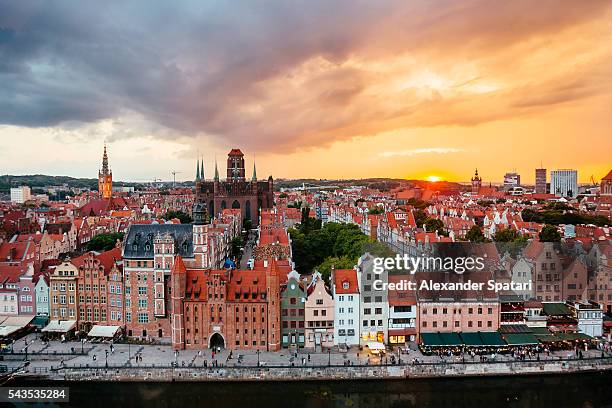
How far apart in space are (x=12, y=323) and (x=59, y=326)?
6644 mm

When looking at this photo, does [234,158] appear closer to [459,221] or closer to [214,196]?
[214,196]

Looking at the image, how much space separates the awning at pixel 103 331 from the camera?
55.2 meters

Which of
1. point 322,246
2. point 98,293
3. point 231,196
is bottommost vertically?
point 98,293

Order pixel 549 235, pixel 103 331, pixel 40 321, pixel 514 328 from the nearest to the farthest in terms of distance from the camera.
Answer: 1. pixel 514 328
2. pixel 103 331
3. pixel 40 321
4. pixel 549 235

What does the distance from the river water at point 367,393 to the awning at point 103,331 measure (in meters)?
7.91

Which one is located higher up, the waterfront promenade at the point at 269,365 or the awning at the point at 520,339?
the awning at the point at 520,339

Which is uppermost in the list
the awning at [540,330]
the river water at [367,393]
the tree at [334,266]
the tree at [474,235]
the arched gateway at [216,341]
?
the tree at [474,235]

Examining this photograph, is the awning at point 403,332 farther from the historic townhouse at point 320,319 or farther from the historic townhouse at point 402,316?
the historic townhouse at point 320,319

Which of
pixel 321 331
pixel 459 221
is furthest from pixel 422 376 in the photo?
pixel 459 221

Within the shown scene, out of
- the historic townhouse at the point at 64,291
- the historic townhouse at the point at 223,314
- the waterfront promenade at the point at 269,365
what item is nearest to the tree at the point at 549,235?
the waterfront promenade at the point at 269,365

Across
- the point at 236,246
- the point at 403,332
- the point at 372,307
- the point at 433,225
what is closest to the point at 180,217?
the point at 236,246

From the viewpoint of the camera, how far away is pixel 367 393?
46156 mm

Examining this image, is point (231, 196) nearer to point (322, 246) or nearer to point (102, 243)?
point (102, 243)

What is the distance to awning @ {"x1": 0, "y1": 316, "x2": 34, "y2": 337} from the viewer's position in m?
55.4
